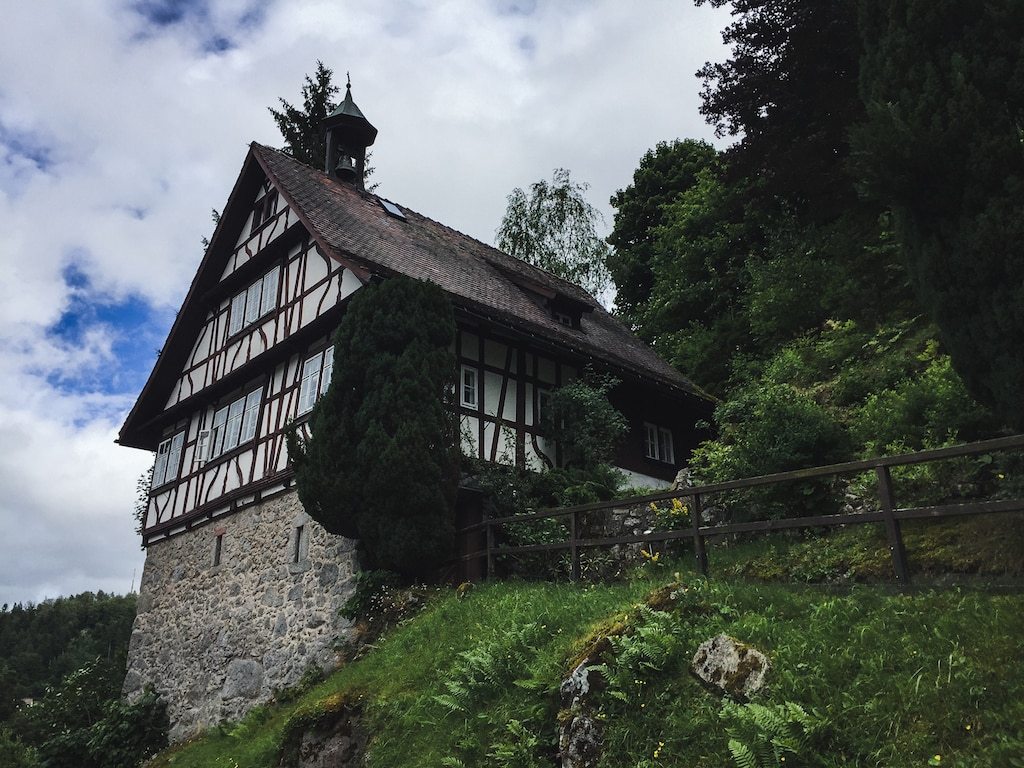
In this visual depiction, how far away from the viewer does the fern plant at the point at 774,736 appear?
5918 mm

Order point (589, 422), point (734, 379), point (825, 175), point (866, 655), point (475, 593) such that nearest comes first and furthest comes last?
point (866, 655)
point (475, 593)
point (825, 175)
point (589, 422)
point (734, 379)

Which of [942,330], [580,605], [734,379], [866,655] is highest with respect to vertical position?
[734,379]

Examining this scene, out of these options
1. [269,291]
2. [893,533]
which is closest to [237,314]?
[269,291]

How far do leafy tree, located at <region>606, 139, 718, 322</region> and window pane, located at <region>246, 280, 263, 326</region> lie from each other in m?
16.0

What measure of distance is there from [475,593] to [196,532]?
992cm

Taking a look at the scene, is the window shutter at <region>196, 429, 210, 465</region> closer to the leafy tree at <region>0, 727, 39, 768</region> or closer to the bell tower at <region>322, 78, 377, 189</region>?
the leafy tree at <region>0, 727, 39, 768</region>

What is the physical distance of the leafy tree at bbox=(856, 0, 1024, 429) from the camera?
26.2ft

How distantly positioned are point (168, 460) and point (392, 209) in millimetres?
8818

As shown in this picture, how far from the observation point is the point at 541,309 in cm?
2092

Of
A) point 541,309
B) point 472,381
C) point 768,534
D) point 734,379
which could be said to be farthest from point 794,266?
point 768,534

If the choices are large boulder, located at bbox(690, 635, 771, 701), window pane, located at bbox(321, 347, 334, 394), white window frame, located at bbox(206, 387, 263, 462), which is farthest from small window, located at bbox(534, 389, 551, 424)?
large boulder, located at bbox(690, 635, 771, 701)

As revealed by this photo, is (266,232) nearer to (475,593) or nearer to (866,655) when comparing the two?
(475,593)

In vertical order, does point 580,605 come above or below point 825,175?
below

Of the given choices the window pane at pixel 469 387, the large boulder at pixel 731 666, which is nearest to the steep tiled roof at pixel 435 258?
the window pane at pixel 469 387
